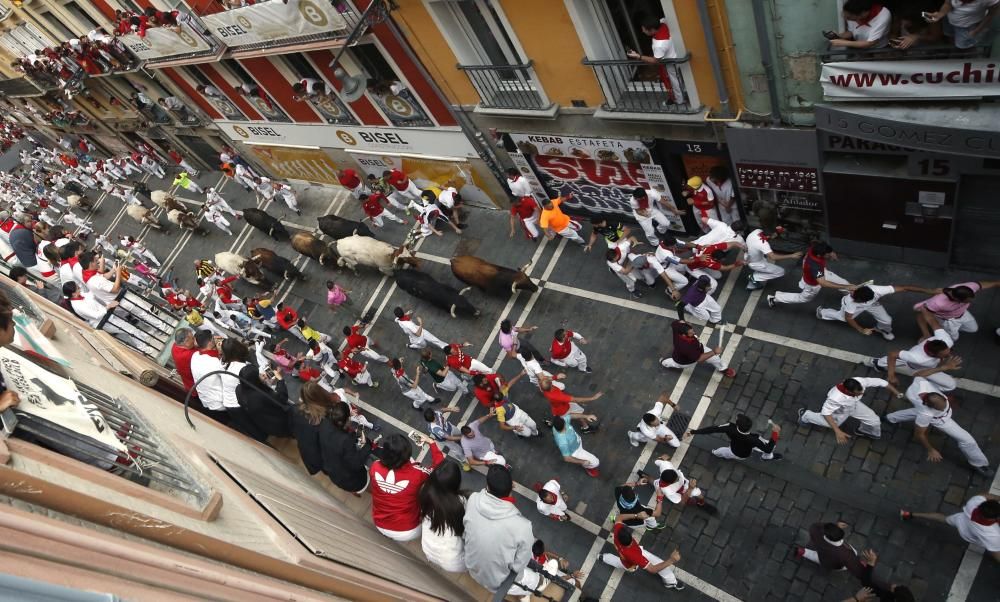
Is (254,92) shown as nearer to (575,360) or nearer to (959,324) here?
(575,360)

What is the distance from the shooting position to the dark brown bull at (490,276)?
50.6 ft

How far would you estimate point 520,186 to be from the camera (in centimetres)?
1585

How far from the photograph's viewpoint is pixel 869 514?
951cm

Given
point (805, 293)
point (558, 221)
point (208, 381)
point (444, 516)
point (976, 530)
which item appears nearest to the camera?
point (444, 516)

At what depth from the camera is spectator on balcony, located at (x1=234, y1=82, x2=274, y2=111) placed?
67.8ft

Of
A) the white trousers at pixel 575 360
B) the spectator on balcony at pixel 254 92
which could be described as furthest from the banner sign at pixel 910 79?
the spectator on balcony at pixel 254 92

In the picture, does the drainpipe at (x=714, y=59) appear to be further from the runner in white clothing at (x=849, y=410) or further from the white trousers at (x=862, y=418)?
the white trousers at (x=862, y=418)

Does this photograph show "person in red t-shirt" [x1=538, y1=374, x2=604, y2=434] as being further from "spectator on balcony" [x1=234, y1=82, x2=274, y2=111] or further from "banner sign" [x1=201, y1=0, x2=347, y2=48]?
"spectator on balcony" [x1=234, y1=82, x2=274, y2=111]

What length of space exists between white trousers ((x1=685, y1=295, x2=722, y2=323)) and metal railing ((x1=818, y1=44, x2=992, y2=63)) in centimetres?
471

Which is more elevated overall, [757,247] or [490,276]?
[757,247]

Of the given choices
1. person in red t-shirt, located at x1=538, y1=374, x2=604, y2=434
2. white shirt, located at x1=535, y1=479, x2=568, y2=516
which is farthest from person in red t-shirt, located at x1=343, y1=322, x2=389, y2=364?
white shirt, located at x1=535, y1=479, x2=568, y2=516

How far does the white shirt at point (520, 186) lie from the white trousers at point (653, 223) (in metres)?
3.17

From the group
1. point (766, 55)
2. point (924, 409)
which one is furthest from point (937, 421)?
point (766, 55)

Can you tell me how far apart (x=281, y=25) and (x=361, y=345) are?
8522mm
